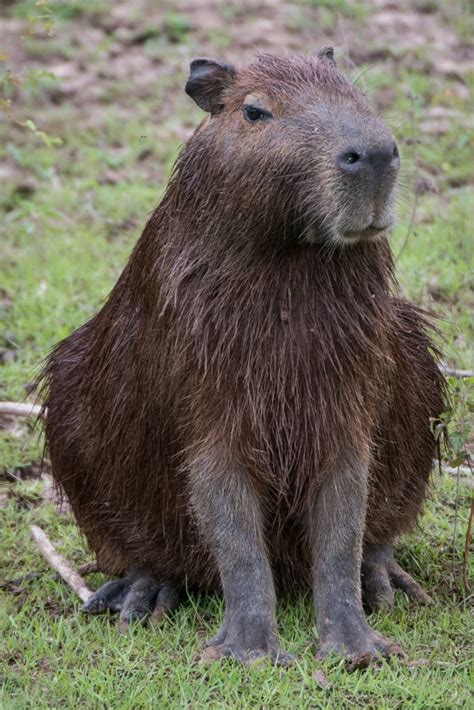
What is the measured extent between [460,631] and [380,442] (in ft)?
2.07

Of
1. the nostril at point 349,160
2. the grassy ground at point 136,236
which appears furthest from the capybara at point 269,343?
the grassy ground at point 136,236

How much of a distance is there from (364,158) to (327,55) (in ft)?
2.38

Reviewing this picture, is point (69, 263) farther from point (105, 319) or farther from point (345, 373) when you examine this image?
point (345, 373)

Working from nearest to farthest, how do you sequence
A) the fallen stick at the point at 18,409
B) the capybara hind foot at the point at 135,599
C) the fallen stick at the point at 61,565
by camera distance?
the capybara hind foot at the point at 135,599 < the fallen stick at the point at 61,565 < the fallen stick at the point at 18,409

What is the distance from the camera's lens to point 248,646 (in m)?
3.79

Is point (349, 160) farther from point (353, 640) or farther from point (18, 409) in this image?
point (18, 409)

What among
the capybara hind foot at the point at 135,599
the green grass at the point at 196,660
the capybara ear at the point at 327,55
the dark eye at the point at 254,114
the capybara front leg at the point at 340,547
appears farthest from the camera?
the capybara hind foot at the point at 135,599

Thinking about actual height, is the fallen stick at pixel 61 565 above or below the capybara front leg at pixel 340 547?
below

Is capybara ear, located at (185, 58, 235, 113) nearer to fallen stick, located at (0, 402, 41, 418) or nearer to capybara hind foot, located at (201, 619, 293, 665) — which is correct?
capybara hind foot, located at (201, 619, 293, 665)

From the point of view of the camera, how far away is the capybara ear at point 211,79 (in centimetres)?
392

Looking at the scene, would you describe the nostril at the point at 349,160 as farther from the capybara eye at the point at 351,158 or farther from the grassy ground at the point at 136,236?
the grassy ground at the point at 136,236

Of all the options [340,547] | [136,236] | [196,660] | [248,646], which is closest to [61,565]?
[196,660]

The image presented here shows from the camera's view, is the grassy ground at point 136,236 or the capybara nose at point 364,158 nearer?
the capybara nose at point 364,158

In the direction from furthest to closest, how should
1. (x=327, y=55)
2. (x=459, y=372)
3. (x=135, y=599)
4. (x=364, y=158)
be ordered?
(x=459, y=372)
(x=135, y=599)
(x=327, y=55)
(x=364, y=158)
